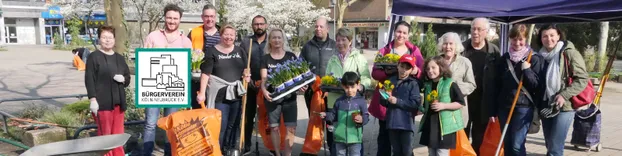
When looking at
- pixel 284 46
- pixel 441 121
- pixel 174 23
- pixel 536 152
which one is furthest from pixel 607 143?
pixel 174 23

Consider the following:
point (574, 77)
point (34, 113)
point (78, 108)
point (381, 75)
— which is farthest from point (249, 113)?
point (34, 113)

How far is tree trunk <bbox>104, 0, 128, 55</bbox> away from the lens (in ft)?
23.1

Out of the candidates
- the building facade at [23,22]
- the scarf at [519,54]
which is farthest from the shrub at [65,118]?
the building facade at [23,22]

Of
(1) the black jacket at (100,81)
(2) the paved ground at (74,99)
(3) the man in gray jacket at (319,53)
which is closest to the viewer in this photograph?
(1) the black jacket at (100,81)

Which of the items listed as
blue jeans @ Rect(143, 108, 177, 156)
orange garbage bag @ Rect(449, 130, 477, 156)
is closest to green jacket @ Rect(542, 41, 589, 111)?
orange garbage bag @ Rect(449, 130, 477, 156)

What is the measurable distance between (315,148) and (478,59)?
2.03 metres

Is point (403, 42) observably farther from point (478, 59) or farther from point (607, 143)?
point (607, 143)

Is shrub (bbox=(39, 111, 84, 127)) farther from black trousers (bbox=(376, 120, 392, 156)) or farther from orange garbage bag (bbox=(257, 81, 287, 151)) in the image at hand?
black trousers (bbox=(376, 120, 392, 156))

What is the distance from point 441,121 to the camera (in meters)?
4.40

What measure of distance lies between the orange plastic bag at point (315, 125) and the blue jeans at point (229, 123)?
0.84 metres

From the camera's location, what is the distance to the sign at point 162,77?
15.1 feet

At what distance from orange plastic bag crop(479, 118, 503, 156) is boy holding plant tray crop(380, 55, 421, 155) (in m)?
1.02

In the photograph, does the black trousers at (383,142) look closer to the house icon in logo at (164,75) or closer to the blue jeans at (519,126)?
the blue jeans at (519,126)

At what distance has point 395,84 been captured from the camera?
15.6 ft
